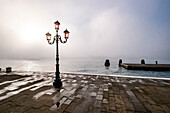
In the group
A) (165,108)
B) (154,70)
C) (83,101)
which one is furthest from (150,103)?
(154,70)

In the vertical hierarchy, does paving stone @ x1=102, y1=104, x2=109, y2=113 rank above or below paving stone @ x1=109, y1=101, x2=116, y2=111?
above

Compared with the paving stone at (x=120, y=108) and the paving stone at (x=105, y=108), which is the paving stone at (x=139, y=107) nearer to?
the paving stone at (x=120, y=108)

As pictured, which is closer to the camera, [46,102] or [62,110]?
[62,110]

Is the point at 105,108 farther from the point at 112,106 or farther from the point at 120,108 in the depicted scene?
the point at 120,108

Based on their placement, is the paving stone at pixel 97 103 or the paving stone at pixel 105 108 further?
the paving stone at pixel 97 103

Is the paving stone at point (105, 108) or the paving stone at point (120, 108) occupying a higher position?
the paving stone at point (105, 108)

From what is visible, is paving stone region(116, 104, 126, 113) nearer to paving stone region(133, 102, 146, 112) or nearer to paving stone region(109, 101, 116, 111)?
paving stone region(109, 101, 116, 111)

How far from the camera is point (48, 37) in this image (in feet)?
18.2

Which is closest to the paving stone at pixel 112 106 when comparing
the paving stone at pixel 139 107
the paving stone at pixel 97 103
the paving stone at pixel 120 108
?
the paving stone at pixel 120 108

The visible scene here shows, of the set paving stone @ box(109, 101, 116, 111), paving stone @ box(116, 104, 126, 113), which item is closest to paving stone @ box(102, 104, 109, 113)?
paving stone @ box(109, 101, 116, 111)

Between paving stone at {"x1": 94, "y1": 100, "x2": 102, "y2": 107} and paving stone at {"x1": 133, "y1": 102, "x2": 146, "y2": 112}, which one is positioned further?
paving stone at {"x1": 94, "y1": 100, "x2": 102, "y2": 107}

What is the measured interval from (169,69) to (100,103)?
125 ft

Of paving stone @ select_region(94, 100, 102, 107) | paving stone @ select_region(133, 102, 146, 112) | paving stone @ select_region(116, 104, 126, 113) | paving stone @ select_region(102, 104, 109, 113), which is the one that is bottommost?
paving stone @ select_region(133, 102, 146, 112)

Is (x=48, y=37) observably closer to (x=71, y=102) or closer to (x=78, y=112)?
(x=71, y=102)
